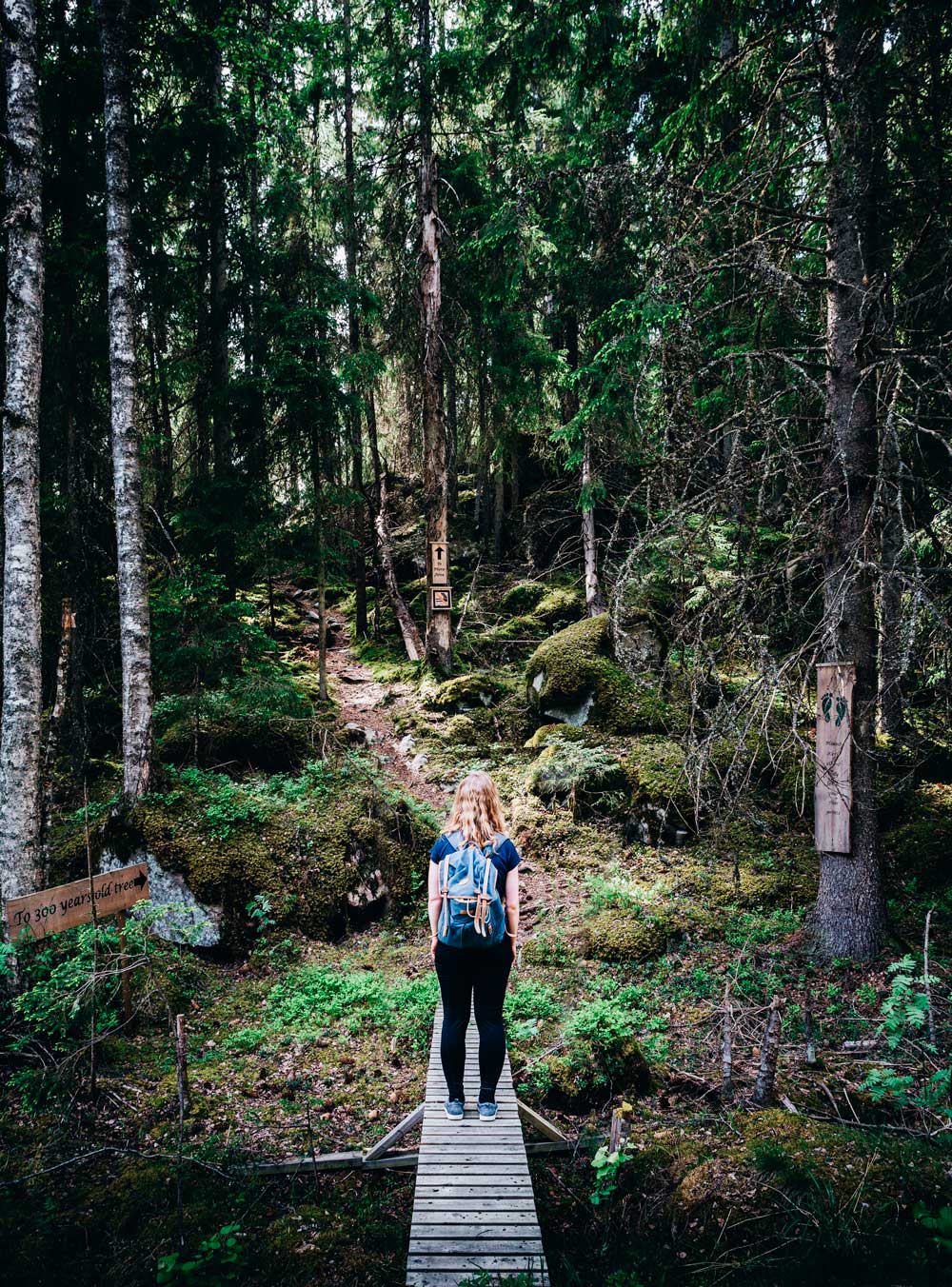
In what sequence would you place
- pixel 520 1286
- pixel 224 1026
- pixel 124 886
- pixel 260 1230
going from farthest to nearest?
pixel 224 1026 → pixel 124 886 → pixel 260 1230 → pixel 520 1286

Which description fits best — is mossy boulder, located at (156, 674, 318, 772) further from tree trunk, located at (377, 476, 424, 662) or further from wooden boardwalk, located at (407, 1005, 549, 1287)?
wooden boardwalk, located at (407, 1005, 549, 1287)

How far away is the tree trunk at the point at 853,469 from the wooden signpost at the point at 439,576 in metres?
8.90

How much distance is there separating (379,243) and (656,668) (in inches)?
527

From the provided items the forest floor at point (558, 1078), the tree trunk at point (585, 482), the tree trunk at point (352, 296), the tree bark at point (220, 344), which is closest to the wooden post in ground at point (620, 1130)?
the forest floor at point (558, 1078)

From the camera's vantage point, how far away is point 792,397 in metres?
7.52

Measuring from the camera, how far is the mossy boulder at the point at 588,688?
1132 centimetres

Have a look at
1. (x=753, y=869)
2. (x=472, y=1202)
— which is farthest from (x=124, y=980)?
(x=753, y=869)

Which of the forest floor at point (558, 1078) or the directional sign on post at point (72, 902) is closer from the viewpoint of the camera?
the forest floor at point (558, 1078)

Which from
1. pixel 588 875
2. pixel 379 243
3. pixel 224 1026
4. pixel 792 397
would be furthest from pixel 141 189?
pixel 588 875

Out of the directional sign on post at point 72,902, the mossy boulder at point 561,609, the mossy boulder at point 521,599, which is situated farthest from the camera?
the mossy boulder at point 521,599

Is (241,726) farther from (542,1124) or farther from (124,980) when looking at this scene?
(542,1124)

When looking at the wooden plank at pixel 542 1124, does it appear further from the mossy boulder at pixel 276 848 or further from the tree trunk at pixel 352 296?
the tree trunk at pixel 352 296

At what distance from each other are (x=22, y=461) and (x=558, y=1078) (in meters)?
7.61

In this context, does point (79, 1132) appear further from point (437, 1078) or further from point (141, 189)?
point (141, 189)
